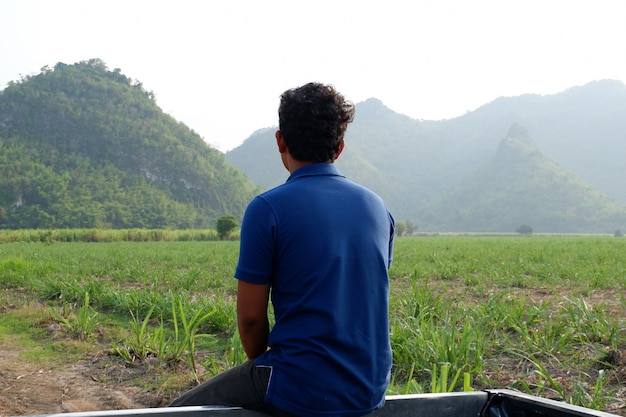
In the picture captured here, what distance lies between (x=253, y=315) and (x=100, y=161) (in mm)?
91916

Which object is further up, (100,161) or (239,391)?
(100,161)

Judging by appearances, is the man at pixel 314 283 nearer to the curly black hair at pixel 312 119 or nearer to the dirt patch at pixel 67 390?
the curly black hair at pixel 312 119

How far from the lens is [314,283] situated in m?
1.74

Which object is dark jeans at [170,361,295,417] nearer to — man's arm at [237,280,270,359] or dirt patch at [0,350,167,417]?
man's arm at [237,280,270,359]

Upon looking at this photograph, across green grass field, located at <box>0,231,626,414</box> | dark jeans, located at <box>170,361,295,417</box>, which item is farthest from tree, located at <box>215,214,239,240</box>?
dark jeans, located at <box>170,361,295,417</box>

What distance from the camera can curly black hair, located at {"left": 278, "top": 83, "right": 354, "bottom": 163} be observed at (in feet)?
6.08

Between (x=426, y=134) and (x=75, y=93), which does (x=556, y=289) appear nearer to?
(x=75, y=93)

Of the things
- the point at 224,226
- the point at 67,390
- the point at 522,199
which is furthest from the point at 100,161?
the point at 67,390

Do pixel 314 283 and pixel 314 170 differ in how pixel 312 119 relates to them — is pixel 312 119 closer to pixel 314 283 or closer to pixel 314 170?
pixel 314 170

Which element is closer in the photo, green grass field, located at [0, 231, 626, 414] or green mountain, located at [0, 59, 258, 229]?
green grass field, located at [0, 231, 626, 414]

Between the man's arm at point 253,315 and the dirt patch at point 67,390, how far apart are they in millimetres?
2242

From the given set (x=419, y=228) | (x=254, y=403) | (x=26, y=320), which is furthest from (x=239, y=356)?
(x=419, y=228)

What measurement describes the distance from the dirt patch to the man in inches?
93.2

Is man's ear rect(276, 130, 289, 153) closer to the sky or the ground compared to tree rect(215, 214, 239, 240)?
closer to the sky
